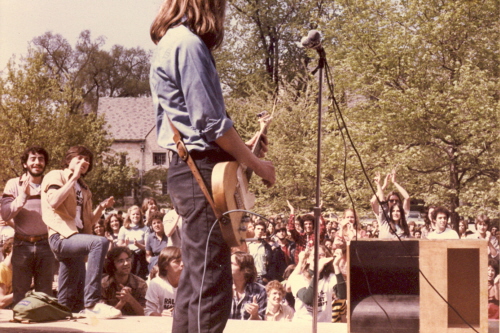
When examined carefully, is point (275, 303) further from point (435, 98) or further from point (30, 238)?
point (435, 98)

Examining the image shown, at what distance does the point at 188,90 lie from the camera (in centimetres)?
232

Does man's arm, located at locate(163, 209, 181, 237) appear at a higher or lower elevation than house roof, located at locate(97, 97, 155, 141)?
lower

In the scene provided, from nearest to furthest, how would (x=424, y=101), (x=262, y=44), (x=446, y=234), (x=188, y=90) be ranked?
(x=188, y=90)
(x=446, y=234)
(x=424, y=101)
(x=262, y=44)

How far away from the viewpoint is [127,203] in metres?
45.6

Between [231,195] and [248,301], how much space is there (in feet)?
9.97

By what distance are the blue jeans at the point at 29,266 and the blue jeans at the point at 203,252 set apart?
293cm

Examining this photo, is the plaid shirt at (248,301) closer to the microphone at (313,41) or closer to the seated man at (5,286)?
the seated man at (5,286)

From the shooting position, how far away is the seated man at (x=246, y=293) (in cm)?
519

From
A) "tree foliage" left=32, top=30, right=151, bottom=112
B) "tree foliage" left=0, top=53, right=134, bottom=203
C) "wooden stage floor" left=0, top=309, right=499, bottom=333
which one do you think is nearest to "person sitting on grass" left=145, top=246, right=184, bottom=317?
"wooden stage floor" left=0, top=309, right=499, bottom=333

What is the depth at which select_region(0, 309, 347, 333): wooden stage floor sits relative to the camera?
12.1 feet

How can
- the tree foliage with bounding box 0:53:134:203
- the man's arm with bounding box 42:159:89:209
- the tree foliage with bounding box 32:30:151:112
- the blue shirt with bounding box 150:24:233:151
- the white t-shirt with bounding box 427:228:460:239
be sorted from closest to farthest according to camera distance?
the blue shirt with bounding box 150:24:233:151 < the man's arm with bounding box 42:159:89:209 < the white t-shirt with bounding box 427:228:460:239 < the tree foliage with bounding box 0:53:134:203 < the tree foliage with bounding box 32:30:151:112

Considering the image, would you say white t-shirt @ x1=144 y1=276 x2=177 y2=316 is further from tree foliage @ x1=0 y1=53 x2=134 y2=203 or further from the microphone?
tree foliage @ x1=0 y1=53 x2=134 y2=203

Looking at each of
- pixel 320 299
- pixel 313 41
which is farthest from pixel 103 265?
A: pixel 313 41

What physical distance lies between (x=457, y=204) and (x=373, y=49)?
4990 mm
